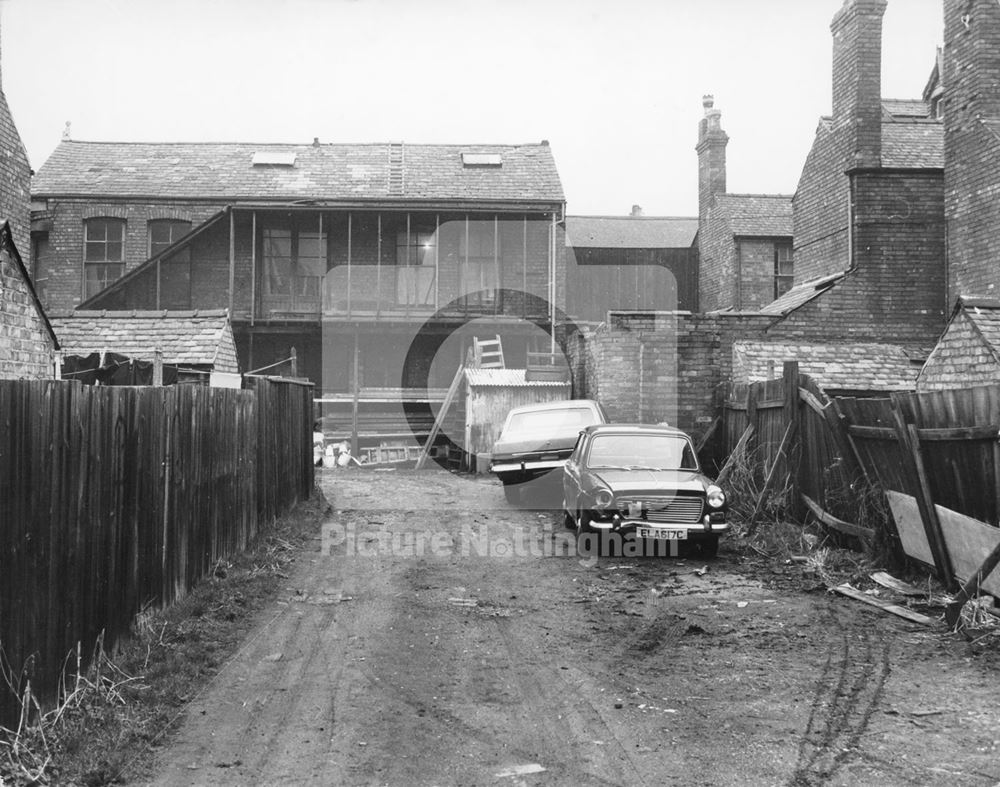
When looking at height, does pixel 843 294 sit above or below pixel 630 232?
below

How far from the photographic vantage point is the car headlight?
31.7ft

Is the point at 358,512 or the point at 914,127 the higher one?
the point at 914,127

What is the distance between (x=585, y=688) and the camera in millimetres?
5426

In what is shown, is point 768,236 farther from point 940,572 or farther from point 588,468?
point 940,572

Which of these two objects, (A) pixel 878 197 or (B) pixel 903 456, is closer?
(B) pixel 903 456

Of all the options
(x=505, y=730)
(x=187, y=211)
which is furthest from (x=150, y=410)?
(x=187, y=211)

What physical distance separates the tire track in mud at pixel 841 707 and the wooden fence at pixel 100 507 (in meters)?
3.57

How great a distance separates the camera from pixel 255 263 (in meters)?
25.6

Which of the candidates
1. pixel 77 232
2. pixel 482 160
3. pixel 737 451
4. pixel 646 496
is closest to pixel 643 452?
pixel 646 496

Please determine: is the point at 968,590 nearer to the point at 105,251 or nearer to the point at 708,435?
the point at 708,435

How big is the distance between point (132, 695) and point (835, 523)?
23.4 ft

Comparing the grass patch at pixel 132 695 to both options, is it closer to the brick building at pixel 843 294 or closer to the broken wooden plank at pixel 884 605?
the broken wooden plank at pixel 884 605

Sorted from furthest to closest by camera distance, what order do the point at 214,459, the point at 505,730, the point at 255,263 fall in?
the point at 255,263 → the point at 214,459 → the point at 505,730

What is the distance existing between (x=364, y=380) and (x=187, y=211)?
712cm
